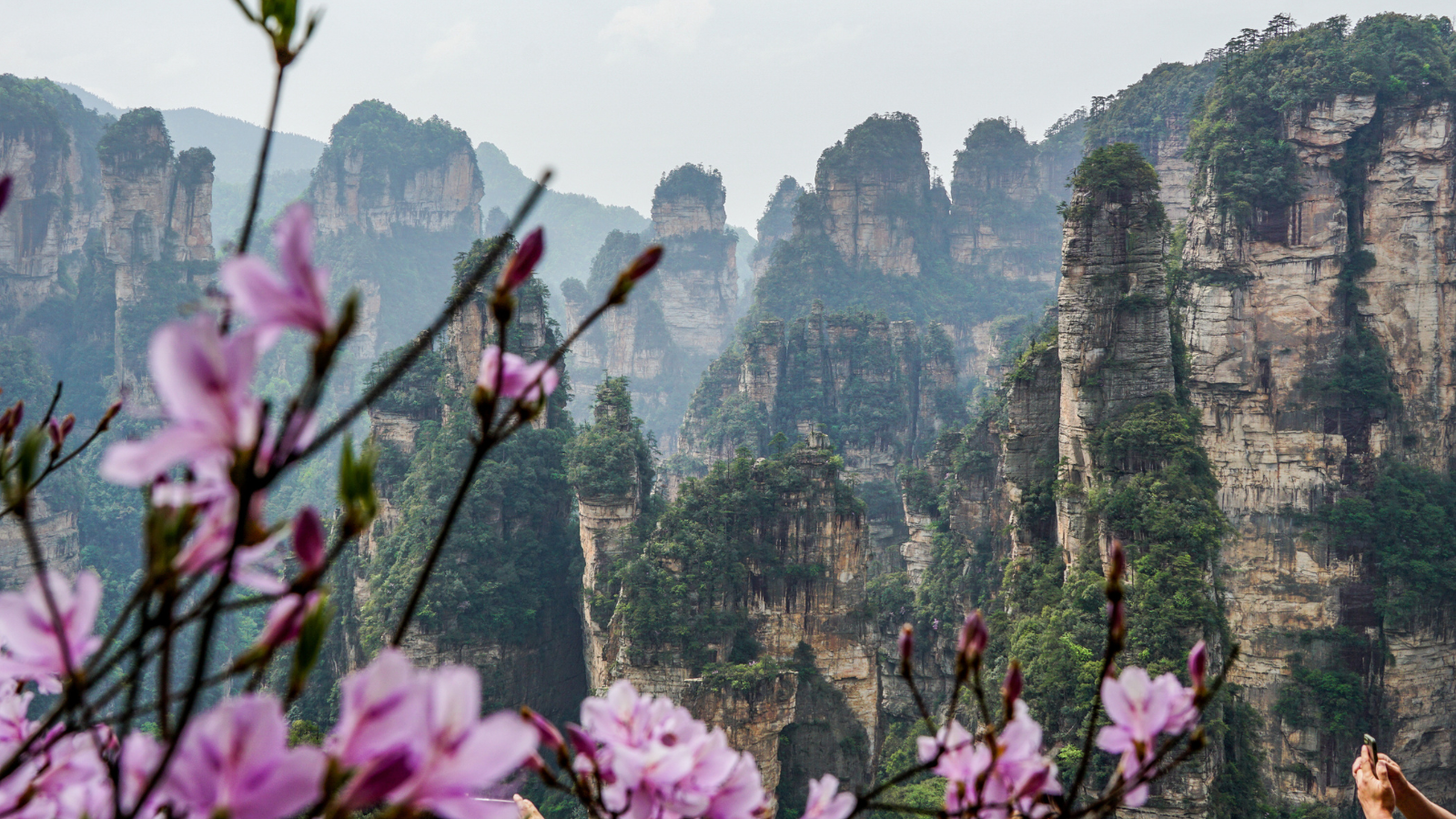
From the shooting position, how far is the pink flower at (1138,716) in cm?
138

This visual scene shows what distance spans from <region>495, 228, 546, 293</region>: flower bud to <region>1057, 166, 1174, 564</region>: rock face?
16915mm

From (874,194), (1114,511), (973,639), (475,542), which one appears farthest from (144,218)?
(973,639)

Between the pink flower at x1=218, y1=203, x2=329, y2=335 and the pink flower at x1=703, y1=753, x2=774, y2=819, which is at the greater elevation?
the pink flower at x1=218, y1=203, x2=329, y2=335

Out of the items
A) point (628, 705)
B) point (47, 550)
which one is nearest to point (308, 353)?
point (628, 705)

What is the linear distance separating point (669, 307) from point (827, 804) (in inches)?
2614

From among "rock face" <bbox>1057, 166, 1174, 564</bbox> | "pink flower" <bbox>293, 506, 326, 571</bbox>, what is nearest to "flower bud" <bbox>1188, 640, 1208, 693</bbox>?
"pink flower" <bbox>293, 506, 326, 571</bbox>

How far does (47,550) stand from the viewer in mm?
29062

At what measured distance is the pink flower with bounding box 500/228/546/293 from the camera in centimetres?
101

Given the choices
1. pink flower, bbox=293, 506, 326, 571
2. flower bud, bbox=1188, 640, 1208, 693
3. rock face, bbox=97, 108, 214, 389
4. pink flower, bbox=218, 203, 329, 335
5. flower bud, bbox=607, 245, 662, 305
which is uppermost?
rock face, bbox=97, 108, 214, 389

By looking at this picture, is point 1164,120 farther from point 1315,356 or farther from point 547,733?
point 547,733

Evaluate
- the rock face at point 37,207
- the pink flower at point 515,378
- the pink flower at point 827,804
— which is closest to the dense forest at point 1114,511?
the rock face at point 37,207

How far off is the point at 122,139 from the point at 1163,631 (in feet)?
144

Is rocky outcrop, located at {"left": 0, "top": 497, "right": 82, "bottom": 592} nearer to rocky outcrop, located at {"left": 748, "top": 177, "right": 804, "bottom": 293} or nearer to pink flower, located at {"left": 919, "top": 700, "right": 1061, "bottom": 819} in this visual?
pink flower, located at {"left": 919, "top": 700, "right": 1061, "bottom": 819}

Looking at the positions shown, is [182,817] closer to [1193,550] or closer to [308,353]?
[308,353]
